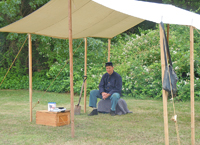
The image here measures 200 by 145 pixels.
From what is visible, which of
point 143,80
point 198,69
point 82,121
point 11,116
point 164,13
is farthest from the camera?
point 143,80

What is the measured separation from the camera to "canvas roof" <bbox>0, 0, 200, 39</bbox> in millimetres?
3614

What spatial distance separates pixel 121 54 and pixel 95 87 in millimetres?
2109

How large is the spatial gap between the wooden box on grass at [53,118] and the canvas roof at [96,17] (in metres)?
1.56

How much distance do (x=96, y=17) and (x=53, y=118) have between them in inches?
77.4

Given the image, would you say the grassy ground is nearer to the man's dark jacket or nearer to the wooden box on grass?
the wooden box on grass

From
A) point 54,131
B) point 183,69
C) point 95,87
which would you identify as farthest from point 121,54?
point 54,131

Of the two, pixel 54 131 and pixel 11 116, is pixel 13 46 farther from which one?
pixel 54 131

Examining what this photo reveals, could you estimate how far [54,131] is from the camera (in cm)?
437

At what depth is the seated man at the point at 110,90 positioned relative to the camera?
586 centimetres

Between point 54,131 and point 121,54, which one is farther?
point 121,54

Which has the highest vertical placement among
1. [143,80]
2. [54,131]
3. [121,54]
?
[121,54]

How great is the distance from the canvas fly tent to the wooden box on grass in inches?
18.8

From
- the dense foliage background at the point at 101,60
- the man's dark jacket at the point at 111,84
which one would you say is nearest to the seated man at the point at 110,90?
the man's dark jacket at the point at 111,84

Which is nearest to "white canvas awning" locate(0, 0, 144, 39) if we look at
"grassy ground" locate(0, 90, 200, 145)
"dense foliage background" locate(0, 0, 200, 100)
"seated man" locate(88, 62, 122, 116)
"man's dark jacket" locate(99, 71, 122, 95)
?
"seated man" locate(88, 62, 122, 116)
